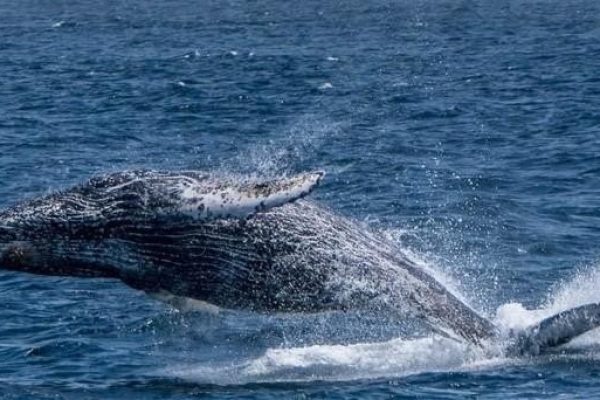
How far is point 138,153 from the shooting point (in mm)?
35562

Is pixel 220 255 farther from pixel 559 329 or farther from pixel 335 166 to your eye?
pixel 335 166

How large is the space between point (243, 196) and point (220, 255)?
1484 millimetres

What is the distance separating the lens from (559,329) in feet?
58.1

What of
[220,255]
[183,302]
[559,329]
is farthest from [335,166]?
[559,329]

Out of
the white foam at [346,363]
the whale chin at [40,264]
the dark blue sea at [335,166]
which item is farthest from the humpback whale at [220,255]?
the dark blue sea at [335,166]

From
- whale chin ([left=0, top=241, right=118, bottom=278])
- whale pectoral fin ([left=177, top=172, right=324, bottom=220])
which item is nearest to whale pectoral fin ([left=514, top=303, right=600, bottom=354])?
whale pectoral fin ([left=177, top=172, right=324, bottom=220])

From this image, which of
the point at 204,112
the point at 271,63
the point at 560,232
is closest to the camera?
the point at 560,232

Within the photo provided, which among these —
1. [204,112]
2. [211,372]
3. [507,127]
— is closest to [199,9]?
[204,112]

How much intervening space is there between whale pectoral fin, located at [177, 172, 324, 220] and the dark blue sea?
2.41 metres

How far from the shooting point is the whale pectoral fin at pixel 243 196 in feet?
52.9

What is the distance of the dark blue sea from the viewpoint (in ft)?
59.5

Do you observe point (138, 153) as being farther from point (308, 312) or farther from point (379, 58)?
point (379, 58)

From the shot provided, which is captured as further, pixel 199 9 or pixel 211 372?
pixel 199 9

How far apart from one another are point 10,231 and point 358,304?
183 inches
